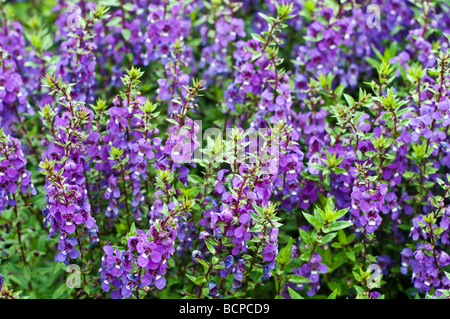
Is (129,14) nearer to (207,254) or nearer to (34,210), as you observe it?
(34,210)

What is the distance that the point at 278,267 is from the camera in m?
3.82

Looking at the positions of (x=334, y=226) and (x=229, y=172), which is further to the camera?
(x=229, y=172)

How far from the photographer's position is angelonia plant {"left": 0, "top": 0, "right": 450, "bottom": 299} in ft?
11.4

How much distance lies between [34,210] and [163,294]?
Result: 1.60 metres

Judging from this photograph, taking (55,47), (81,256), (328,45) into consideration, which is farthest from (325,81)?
(55,47)

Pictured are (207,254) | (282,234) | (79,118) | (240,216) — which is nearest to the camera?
(240,216)

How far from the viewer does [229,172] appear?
4277 mm

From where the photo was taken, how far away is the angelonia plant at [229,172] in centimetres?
346

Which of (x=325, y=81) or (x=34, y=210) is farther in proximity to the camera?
(x=34, y=210)

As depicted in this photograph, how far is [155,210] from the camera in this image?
3605 millimetres

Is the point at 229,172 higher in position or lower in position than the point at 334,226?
lower

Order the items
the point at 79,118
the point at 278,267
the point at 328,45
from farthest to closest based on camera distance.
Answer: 1. the point at 328,45
2. the point at 278,267
3. the point at 79,118

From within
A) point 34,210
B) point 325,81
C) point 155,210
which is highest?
point 325,81

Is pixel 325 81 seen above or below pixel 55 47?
above
